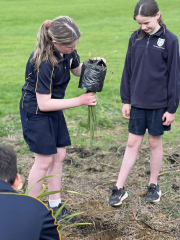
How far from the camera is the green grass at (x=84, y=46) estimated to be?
6.14 m

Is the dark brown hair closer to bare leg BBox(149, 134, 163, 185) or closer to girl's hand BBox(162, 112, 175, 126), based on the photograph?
girl's hand BBox(162, 112, 175, 126)

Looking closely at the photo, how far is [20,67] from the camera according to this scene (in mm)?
10352

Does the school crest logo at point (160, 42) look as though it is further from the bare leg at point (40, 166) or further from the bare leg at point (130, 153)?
the bare leg at point (40, 166)

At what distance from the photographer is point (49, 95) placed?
3.01 meters

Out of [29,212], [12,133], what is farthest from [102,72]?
[12,133]

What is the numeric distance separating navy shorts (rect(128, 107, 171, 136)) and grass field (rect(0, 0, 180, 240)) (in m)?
0.35

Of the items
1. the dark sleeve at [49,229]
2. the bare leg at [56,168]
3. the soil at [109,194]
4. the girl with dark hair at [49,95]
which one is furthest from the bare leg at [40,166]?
the dark sleeve at [49,229]

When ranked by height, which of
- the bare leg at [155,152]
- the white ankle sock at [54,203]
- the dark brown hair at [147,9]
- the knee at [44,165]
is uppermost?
the dark brown hair at [147,9]

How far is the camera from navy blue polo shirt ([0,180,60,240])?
1.55 m

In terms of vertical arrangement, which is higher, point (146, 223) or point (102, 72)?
point (102, 72)

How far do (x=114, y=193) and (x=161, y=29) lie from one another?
65.4 inches

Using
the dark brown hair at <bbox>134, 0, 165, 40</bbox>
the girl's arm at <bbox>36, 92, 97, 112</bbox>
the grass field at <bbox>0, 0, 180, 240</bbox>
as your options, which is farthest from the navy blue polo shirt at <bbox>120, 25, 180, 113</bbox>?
the girl's arm at <bbox>36, 92, 97, 112</bbox>

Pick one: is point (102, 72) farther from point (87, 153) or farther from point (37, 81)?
point (87, 153)

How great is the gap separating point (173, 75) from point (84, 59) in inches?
306
